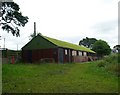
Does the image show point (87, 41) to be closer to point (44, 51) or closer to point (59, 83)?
point (44, 51)

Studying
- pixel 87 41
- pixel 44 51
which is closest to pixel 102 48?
pixel 44 51

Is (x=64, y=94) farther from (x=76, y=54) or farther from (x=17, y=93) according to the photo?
(x=76, y=54)

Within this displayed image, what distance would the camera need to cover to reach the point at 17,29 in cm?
3334

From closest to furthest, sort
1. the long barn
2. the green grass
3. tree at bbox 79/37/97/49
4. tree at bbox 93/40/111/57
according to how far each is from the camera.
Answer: the green grass < the long barn < tree at bbox 93/40/111/57 < tree at bbox 79/37/97/49

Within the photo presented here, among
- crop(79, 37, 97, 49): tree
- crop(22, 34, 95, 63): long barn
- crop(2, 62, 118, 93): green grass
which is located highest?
crop(79, 37, 97, 49): tree

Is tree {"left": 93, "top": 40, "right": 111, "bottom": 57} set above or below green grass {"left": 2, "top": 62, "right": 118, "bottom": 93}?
above

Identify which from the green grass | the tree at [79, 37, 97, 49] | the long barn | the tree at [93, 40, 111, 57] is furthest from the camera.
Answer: the tree at [79, 37, 97, 49]

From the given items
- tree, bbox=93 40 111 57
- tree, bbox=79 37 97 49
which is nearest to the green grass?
tree, bbox=93 40 111 57

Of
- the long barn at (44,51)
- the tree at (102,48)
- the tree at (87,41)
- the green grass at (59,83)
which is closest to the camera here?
the green grass at (59,83)

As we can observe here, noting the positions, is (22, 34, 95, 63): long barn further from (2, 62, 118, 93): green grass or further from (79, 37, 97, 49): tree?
(79, 37, 97, 49): tree

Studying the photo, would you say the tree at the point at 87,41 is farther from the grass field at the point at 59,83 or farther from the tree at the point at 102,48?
the grass field at the point at 59,83

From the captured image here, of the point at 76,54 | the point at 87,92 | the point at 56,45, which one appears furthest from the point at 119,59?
the point at 76,54

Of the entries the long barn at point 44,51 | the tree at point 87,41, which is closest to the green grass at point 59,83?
the long barn at point 44,51

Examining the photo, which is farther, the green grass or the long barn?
the long barn
